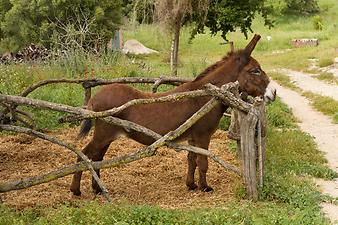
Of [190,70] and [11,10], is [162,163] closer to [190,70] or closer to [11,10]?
[190,70]

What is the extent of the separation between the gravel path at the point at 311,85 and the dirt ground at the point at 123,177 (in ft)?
27.0

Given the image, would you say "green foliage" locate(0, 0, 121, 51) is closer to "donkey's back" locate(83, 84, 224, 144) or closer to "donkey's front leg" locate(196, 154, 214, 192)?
"donkey's back" locate(83, 84, 224, 144)

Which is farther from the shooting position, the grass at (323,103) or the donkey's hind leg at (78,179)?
the grass at (323,103)

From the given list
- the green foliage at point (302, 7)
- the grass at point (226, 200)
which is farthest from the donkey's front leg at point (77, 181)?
the green foliage at point (302, 7)

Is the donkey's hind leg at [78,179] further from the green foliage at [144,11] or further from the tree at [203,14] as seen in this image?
the green foliage at [144,11]

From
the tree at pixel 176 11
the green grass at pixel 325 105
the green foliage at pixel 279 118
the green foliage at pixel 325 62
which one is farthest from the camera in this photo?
the green foliage at pixel 325 62

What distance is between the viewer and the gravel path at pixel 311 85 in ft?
59.2

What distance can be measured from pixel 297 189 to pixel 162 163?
2469 mm

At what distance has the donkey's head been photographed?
7469 mm

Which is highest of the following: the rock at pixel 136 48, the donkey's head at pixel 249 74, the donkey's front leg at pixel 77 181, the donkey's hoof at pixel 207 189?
the donkey's head at pixel 249 74

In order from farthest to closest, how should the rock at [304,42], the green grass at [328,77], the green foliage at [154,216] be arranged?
the rock at [304,42], the green grass at [328,77], the green foliage at [154,216]

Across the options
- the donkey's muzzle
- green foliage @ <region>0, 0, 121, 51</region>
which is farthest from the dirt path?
green foliage @ <region>0, 0, 121, 51</region>

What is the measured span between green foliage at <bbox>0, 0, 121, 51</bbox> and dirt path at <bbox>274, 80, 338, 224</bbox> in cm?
778

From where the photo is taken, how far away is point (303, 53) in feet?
98.2
